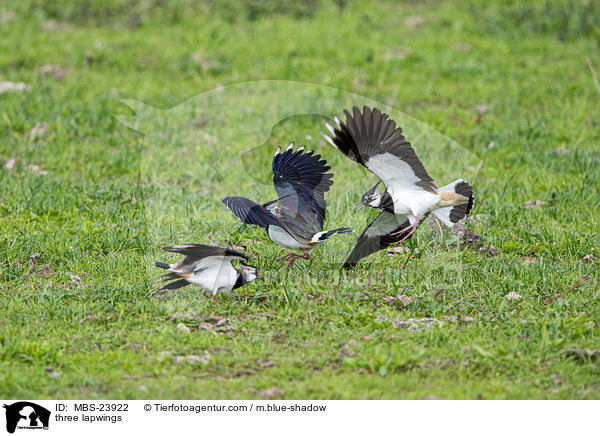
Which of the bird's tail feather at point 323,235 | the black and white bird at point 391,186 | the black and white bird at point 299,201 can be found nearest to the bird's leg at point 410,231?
the black and white bird at point 391,186

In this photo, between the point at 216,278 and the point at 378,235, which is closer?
the point at 216,278

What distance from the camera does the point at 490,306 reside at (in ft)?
13.9

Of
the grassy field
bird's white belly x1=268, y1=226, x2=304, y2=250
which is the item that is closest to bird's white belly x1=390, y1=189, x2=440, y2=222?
the grassy field

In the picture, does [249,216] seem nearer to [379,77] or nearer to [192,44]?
[379,77]

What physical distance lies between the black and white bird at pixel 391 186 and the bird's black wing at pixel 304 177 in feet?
0.81

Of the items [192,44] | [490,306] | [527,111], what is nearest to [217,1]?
[192,44]

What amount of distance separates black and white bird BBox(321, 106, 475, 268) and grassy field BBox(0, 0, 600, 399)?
154 mm

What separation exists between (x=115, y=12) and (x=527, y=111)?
5629 millimetres

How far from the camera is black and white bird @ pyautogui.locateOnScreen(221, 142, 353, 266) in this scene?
4.03m

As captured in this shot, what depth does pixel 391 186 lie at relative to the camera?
4.05 meters

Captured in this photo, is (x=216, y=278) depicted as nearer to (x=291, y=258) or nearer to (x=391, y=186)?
(x=291, y=258)
